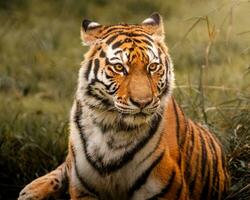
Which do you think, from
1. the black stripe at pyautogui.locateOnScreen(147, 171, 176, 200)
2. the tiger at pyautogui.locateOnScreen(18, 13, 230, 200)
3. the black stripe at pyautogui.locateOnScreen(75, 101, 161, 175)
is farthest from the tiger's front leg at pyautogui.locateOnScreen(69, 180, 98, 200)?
the black stripe at pyautogui.locateOnScreen(147, 171, 176, 200)

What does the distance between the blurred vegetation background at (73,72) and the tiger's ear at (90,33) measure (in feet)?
2.77

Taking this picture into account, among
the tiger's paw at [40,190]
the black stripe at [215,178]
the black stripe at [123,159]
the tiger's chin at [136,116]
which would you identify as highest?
the tiger's chin at [136,116]

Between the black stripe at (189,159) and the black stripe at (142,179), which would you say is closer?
the black stripe at (142,179)

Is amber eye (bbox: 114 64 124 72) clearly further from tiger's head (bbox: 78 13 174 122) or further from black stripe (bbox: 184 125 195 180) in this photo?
black stripe (bbox: 184 125 195 180)

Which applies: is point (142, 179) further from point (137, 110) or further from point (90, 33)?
point (90, 33)

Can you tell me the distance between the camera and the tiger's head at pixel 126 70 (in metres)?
5.01

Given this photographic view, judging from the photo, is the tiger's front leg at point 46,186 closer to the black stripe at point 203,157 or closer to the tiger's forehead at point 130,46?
the black stripe at point 203,157

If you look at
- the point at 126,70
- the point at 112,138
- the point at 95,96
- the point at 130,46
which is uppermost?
the point at 130,46

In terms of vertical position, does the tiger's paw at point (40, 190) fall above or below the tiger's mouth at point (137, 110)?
below

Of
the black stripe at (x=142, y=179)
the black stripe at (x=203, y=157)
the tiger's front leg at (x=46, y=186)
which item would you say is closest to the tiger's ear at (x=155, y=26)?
the black stripe at (x=142, y=179)

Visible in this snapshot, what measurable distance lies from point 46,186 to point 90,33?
122 centimetres

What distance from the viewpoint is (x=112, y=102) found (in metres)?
5.18

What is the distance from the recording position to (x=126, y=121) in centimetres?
516

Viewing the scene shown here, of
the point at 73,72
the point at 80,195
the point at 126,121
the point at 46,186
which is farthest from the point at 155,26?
the point at 73,72
